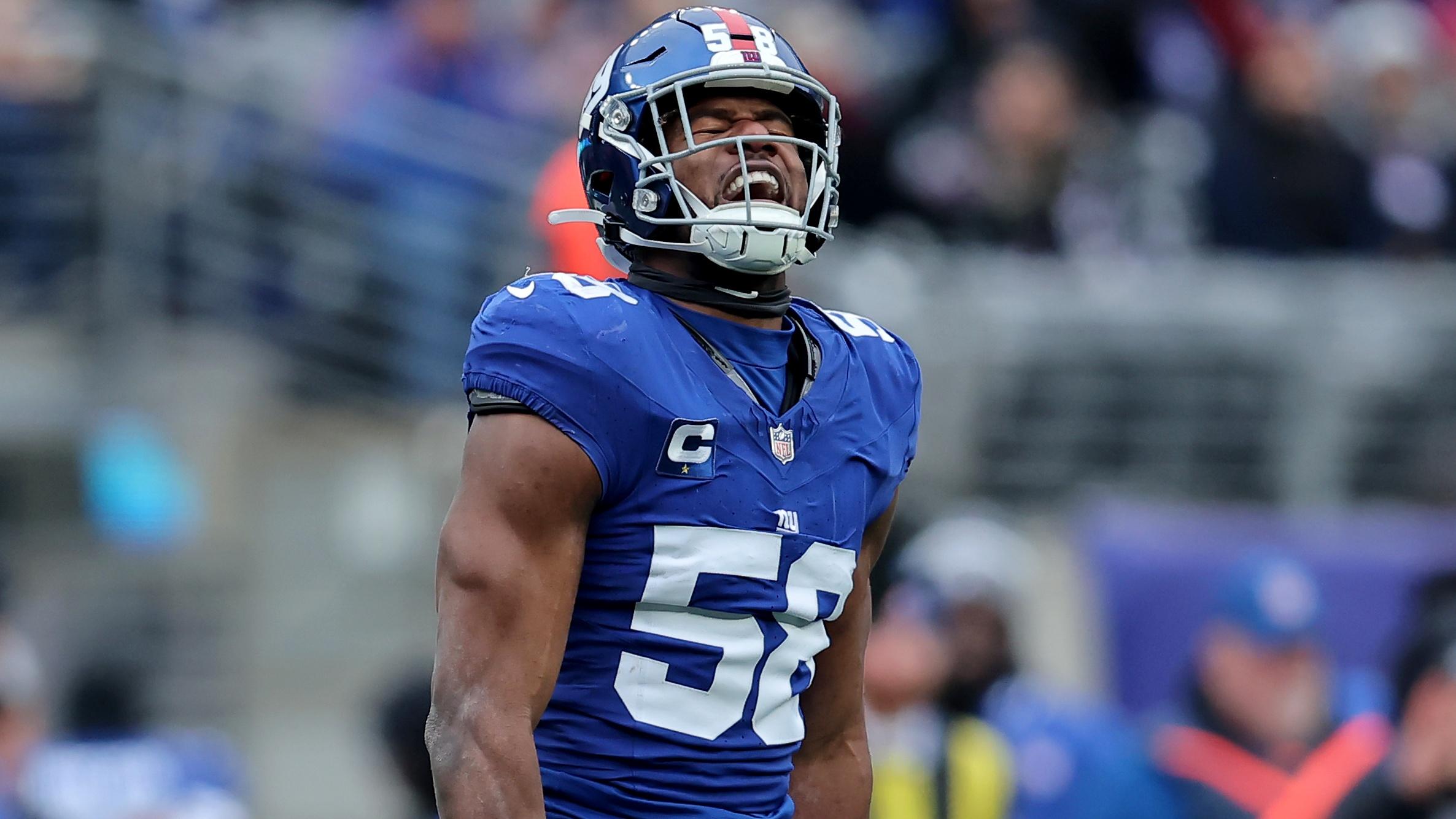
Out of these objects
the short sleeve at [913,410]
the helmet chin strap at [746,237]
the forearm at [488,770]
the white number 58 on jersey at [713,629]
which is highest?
the helmet chin strap at [746,237]

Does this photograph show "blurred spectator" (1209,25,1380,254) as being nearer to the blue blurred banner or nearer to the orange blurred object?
the blue blurred banner

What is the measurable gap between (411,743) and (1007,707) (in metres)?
1.92

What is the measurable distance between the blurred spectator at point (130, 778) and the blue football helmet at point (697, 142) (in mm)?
3951

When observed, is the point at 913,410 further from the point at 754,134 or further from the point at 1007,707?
the point at 1007,707

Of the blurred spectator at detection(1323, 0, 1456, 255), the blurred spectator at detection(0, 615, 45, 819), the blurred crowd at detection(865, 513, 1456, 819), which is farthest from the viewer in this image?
the blurred spectator at detection(1323, 0, 1456, 255)

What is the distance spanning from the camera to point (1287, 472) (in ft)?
28.8

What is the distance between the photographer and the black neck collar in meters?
3.00

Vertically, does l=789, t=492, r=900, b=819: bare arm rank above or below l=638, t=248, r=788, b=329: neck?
below

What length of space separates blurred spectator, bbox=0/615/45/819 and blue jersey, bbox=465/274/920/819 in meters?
3.71

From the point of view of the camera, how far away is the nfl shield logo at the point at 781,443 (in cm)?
290

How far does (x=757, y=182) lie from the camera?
116 inches

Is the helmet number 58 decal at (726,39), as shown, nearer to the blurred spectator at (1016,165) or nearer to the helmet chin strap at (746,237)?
the helmet chin strap at (746,237)

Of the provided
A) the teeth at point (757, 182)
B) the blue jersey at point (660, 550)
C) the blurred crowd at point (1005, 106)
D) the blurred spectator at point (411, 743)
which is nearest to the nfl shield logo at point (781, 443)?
the blue jersey at point (660, 550)

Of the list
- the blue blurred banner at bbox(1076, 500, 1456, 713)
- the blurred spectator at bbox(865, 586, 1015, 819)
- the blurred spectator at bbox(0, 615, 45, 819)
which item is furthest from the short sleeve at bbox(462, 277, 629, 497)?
the blue blurred banner at bbox(1076, 500, 1456, 713)
